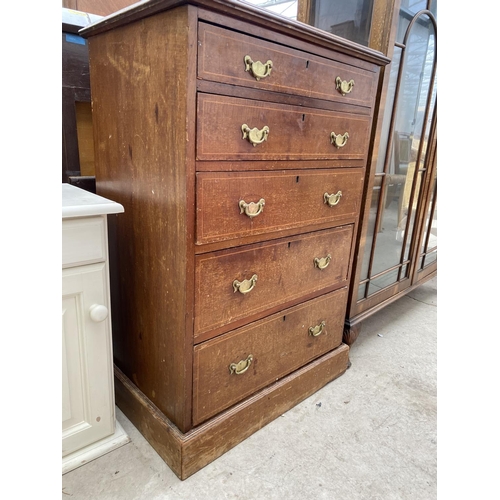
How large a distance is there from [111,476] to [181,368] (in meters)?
0.37

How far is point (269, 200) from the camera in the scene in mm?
1023

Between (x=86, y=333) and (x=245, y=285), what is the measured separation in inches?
17.3

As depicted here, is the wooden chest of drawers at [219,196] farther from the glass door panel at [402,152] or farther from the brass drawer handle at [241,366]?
the glass door panel at [402,152]

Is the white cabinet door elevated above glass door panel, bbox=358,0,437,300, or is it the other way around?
glass door panel, bbox=358,0,437,300

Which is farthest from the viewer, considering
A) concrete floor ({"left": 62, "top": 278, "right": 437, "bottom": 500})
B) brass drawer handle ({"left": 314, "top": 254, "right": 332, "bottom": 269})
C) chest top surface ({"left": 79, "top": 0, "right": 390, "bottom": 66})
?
brass drawer handle ({"left": 314, "top": 254, "right": 332, "bottom": 269})

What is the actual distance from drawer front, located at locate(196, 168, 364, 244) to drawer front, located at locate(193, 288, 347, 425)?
0.30 meters

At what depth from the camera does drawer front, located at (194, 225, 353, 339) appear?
3.16 ft

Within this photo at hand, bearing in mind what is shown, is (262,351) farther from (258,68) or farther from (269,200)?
(258,68)

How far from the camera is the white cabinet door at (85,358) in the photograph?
965mm

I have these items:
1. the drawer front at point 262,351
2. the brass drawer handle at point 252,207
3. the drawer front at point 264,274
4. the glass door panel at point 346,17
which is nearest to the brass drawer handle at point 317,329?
the drawer front at point 262,351

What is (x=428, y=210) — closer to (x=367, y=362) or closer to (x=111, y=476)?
(x=367, y=362)

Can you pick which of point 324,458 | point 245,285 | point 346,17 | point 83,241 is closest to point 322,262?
point 245,285

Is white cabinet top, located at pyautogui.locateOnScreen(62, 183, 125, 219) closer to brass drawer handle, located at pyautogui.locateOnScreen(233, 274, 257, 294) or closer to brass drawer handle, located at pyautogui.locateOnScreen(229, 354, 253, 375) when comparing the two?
brass drawer handle, located at pyautogui.locateOnScreen(233, 274, 257, 294)

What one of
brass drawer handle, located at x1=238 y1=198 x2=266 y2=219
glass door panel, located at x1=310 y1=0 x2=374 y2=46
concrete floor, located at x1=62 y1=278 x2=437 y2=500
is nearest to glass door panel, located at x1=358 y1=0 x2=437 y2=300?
glass door panel, located at x1=310 y1=0 x2=374 y2=46
